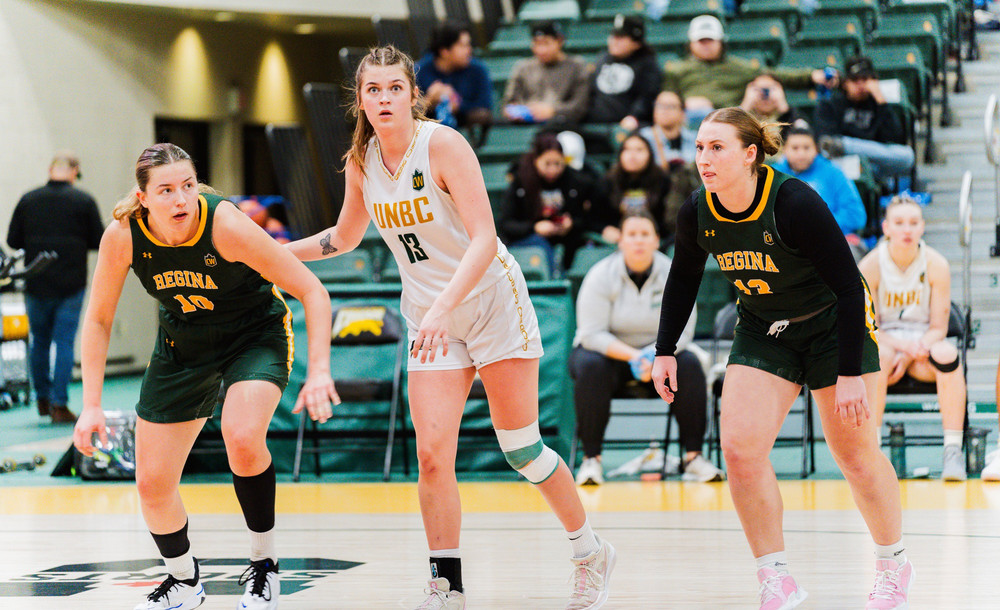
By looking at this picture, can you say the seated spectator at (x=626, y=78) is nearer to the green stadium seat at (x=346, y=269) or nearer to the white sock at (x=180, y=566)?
the green stadium seat at (x=346, y=269)

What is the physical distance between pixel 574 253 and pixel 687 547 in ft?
13.0

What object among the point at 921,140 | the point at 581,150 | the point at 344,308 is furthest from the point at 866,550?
the point at 921,140

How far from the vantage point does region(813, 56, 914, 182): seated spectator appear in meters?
8.84

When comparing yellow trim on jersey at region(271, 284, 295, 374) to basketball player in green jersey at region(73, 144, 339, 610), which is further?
yellow trim on jersey at region(271, 284, 295, 374)

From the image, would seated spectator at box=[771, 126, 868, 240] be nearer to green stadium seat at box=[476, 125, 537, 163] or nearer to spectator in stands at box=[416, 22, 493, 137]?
green stadium seat at box=[476, 125, 537, 163]

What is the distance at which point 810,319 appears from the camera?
342cm

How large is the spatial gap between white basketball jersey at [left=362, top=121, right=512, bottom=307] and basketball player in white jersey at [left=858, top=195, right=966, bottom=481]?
3337 mm

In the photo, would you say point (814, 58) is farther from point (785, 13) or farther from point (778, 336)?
point (778, 336)

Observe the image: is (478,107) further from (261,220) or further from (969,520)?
(969,520)

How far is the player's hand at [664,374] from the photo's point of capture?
356 centimetres

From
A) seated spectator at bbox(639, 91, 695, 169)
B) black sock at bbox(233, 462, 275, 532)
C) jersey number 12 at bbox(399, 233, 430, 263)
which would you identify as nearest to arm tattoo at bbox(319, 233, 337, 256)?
jersey number 12 at bbox(399, 233, 430, 263)

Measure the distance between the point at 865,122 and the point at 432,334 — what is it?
6620 mm

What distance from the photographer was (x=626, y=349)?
6301 millimetres

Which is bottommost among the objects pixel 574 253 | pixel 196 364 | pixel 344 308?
pixel 196 364
